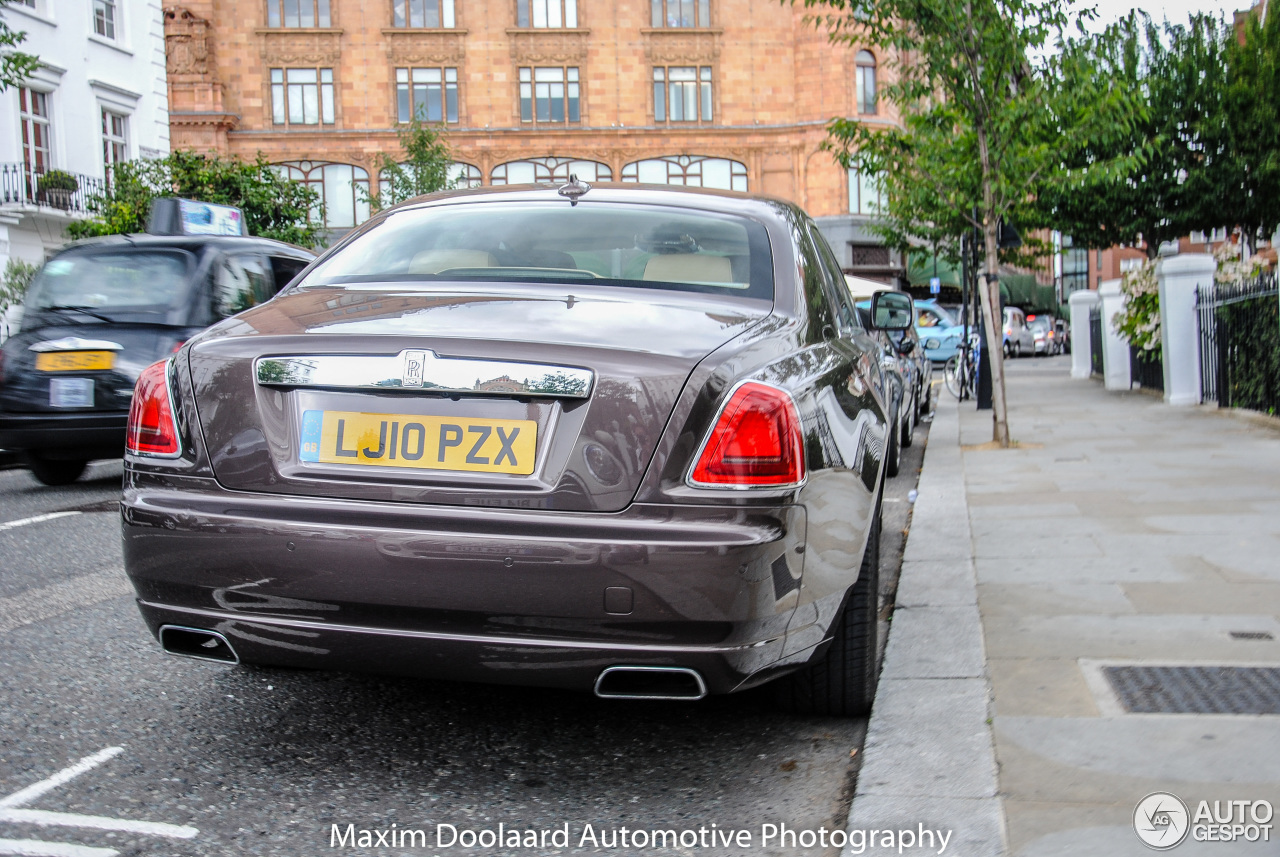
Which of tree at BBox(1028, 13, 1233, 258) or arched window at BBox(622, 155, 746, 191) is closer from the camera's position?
tree at BBox(1028, 13, 1233, 258)

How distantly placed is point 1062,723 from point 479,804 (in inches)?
60.3

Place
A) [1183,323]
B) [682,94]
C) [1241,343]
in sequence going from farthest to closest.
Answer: [682,94]
[1183,323]
[1241,343]

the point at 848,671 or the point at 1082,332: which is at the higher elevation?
the point at 1082,332

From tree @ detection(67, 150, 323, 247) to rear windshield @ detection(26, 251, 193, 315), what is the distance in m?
15.4

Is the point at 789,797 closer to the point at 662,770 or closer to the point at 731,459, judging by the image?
the point at 662,770

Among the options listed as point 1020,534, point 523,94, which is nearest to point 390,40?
point 523,94

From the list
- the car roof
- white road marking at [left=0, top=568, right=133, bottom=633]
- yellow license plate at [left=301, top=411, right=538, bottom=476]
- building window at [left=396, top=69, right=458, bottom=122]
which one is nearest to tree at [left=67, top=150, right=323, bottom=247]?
the car roof

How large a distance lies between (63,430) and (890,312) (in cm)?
571

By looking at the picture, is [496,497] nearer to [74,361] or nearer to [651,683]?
[651,683]

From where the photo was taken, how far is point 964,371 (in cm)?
1738

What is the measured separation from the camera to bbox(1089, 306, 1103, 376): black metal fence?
2044 centimetres

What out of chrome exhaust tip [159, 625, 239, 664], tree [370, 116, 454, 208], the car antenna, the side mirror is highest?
tree [370, 116, 454, 208]

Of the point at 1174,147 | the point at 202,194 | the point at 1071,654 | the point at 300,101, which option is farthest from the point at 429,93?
the point at 1071,654

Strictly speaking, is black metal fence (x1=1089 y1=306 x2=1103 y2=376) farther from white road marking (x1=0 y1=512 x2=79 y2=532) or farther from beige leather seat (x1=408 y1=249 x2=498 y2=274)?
beige leather seat (x1=408 y1=249 x2=498 y2=274)
